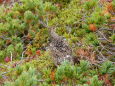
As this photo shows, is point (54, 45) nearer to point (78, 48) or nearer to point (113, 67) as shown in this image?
point (78, 48)

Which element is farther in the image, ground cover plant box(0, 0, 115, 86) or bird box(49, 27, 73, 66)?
bird box(49, 27, 73, 66)

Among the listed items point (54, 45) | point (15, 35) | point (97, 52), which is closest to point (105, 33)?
point (97, 52)

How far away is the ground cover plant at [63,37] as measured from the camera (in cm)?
302

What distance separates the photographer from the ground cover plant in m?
3.02

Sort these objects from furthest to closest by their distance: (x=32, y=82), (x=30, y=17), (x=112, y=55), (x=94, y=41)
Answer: (x=30, y=17)
(x=112, y=55)
(x=94, y=41)
(x=32, y=82)

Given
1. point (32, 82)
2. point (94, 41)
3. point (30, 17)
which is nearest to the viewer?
point (32, 82)

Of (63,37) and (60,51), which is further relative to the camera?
(63,37)

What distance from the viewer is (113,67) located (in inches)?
120

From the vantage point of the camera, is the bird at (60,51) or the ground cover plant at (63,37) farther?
the bird at (60,51)

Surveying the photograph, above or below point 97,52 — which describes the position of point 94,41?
above

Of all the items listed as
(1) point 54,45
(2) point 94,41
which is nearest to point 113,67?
(2) point 94,41

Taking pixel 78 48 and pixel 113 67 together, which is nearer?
pixel 113 67

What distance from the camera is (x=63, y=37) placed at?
13.9 ft

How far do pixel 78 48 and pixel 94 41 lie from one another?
0.69 m
